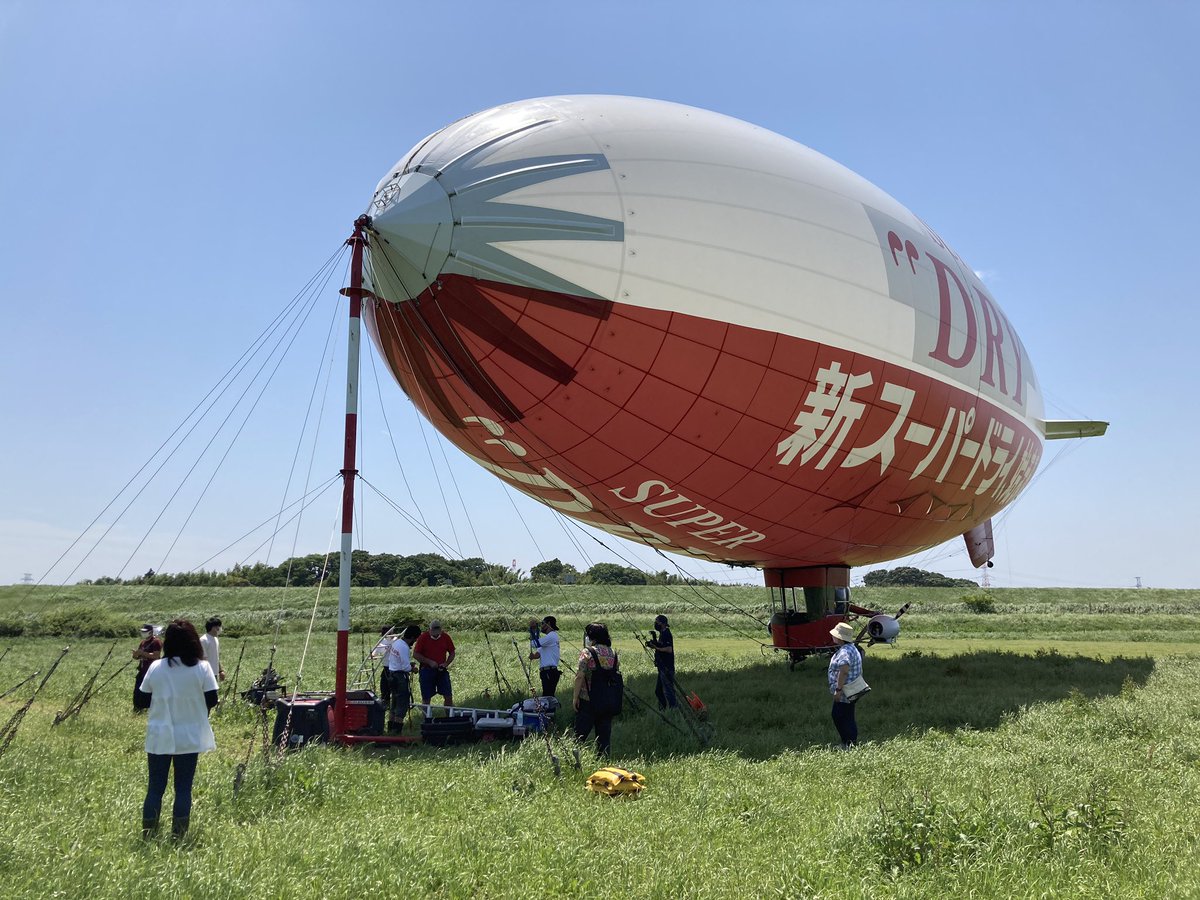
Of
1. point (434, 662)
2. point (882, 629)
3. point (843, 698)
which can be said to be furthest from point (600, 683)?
point (882, 629)

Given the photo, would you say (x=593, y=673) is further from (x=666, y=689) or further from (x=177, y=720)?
(x=666, y=689)

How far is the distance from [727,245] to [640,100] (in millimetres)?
2552

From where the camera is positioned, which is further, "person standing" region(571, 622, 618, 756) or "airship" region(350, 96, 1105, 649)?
"airship" region(350, 96, 1105, 649)

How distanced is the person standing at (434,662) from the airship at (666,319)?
279 centimetres

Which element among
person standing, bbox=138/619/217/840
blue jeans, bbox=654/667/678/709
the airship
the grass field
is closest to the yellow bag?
the grass field

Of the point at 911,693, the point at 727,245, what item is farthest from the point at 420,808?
the point at 911,693

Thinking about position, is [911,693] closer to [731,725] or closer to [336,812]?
[731,725]

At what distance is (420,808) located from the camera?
6.61 m

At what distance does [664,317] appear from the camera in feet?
30.4

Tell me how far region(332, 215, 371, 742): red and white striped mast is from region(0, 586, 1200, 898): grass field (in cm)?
73

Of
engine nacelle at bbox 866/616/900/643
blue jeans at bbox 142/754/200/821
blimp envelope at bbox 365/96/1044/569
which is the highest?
blimp envelope at bbox 365/96/1044/569

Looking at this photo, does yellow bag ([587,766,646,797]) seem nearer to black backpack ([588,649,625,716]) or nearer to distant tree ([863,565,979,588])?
black backpack ([588,649,625,716])

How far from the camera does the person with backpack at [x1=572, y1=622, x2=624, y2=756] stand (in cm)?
878

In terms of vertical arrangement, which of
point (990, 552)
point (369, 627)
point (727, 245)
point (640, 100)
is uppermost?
point (640, 100)
